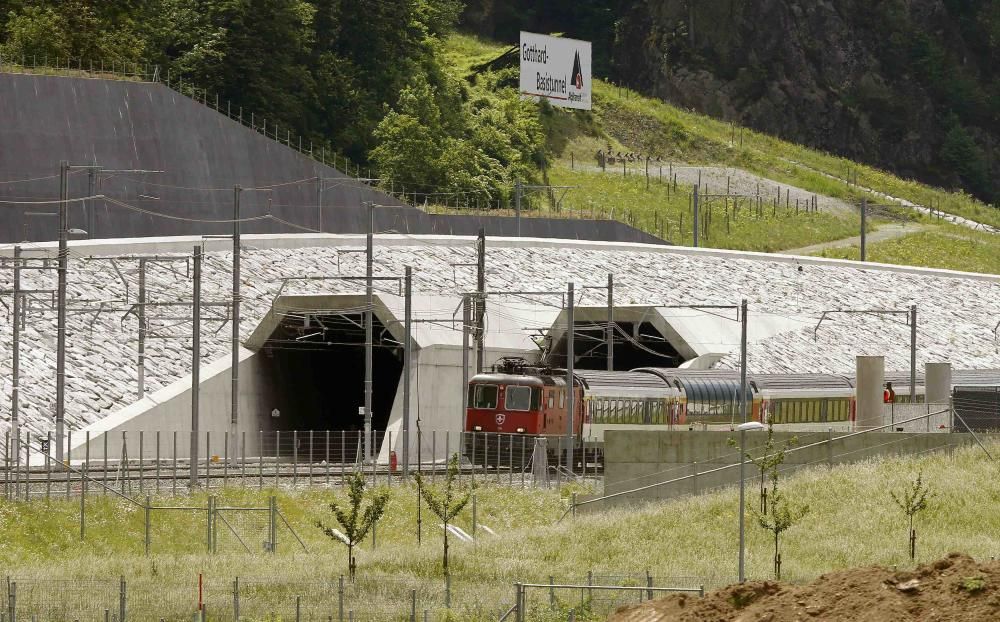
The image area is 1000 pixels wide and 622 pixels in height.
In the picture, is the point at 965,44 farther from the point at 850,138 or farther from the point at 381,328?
the point at 381,328

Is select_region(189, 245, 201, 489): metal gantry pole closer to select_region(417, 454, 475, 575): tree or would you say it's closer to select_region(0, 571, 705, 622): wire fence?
select_region(417, 454, 475, 575): tree

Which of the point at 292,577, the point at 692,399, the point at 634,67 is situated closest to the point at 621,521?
the point at 292,577

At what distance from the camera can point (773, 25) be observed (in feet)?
539

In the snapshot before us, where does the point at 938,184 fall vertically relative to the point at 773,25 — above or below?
below

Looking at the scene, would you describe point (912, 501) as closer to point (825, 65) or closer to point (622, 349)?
point (622, 349)

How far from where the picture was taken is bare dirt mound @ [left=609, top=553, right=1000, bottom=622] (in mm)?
27266

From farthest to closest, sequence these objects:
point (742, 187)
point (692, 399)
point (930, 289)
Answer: point (742, 187), point (930, 289), point (692, 399)

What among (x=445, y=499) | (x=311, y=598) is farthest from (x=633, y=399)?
(x=311, y=598)

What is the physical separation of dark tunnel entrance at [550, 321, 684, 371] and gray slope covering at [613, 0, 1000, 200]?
254ft

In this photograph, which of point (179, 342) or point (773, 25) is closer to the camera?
point (179, 342)

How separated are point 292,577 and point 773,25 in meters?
133

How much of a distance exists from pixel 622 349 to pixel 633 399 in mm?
21812

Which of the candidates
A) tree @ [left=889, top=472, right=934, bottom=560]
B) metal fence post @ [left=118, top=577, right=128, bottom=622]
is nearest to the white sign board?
tree @ [left=889, top=472, right=934, bottom=560]

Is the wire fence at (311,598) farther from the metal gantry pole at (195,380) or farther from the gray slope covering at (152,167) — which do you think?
the gray slope covering at (152,167)
